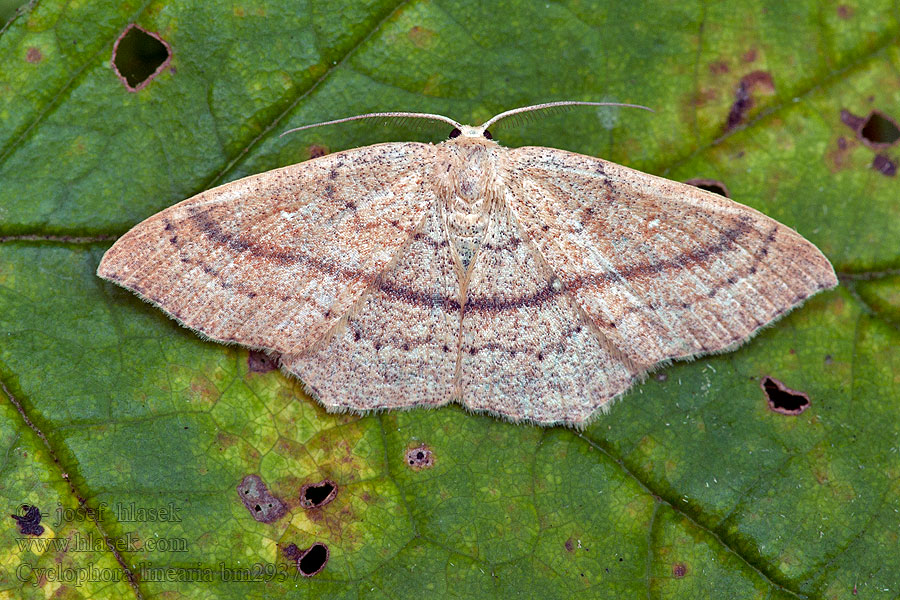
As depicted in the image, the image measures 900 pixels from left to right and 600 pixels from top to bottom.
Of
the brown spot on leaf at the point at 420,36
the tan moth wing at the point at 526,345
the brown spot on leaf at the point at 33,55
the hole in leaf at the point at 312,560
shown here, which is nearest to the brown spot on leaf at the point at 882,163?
the tan moth wing at the point at 526,345

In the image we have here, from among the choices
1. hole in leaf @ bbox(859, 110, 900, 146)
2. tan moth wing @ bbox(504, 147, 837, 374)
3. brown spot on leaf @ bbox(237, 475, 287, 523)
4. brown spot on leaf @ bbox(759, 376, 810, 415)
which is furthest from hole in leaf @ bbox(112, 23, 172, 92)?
hole in leaf @ bbox(859, 110, 900, 146)

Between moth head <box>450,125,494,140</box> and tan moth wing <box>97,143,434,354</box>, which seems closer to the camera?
tan moth wing <box>97,143,434,354</box>

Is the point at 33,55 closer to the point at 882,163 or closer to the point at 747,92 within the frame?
the point at 747,92

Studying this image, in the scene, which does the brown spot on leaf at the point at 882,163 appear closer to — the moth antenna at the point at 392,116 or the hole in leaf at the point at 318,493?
the moth antenna at the point at 392,116

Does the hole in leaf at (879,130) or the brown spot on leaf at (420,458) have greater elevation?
the hole in leaf at (879,130)

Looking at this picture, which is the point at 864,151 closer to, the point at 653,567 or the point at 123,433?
the point at 653,567

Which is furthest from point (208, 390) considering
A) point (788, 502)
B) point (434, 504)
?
point (788, 502)

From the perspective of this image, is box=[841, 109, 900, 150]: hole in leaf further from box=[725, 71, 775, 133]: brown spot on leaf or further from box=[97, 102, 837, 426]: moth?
box=[97, 102, 837, 426]: moth
